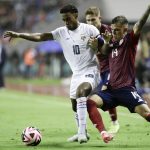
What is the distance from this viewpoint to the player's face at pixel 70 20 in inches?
388

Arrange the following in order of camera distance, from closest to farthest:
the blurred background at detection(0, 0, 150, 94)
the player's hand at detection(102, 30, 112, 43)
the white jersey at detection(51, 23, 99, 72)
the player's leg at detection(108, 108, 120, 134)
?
the player's hand at detection(102, 30, 112, 43) → the white jersey at detection(51, 23, 99, 72) → the player's leg at detection(108, 108, 120, 134) → the blurred background at detection(0, 0, 150, 94)

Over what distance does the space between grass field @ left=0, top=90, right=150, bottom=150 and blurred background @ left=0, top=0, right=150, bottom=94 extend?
26.0 ft

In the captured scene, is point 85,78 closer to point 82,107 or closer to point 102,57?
point 82,107

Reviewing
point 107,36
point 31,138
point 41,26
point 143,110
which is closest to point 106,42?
point 107,36

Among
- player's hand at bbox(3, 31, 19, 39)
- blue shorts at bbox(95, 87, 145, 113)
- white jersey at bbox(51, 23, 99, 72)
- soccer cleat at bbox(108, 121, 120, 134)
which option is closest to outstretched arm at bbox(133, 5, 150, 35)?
white jersey at bbox(51, 23, 99, 72)

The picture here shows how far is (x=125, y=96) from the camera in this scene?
9820 millimetres

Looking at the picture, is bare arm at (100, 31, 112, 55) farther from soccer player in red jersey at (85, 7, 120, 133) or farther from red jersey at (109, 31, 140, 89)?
soccer player in red jersey at (85, 7, 120, 133)

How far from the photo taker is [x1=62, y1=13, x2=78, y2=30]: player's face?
388 inches

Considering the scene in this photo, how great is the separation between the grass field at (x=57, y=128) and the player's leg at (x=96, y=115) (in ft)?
0.77

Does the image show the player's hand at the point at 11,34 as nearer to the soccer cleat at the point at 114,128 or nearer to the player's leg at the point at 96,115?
the player's leg at the point at 96,115

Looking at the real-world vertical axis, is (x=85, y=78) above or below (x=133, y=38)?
below

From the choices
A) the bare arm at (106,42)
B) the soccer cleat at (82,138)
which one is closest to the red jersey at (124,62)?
the bare arm at (106,42)

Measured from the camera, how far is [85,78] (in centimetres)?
988

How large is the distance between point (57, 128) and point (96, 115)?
3.33 m
